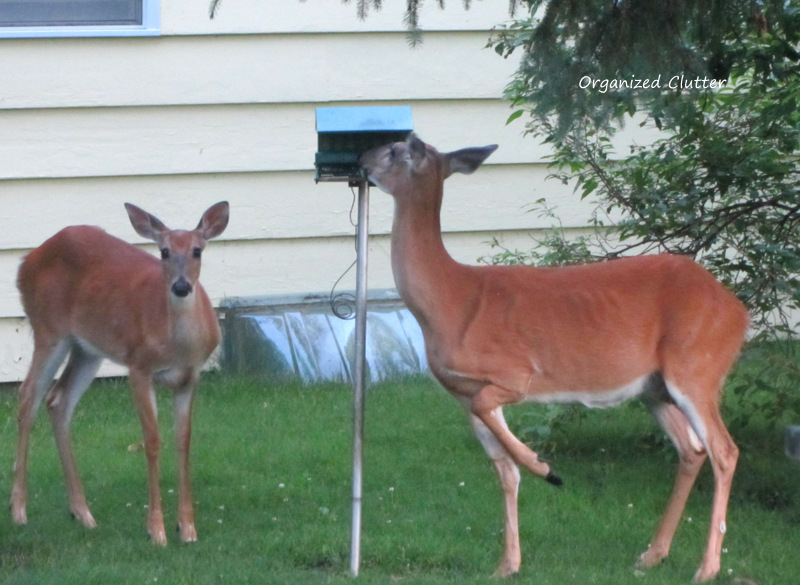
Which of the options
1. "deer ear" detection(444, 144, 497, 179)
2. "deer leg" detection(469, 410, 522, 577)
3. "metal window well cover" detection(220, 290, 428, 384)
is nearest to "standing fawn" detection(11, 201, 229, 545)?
"deer ear" detection(444, 144, 497, 179)

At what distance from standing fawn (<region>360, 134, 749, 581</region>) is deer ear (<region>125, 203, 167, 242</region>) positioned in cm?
139

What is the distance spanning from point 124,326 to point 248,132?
3.47m

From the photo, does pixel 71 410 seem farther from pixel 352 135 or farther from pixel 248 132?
pixel 248 132

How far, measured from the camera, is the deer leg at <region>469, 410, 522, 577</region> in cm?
535

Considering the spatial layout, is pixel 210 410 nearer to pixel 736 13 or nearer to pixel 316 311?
pixel 316 311

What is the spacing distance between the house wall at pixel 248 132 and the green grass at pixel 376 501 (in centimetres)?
136

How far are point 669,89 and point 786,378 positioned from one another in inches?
89.1

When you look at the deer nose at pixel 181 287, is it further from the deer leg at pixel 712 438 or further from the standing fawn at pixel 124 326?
the deer leg at pixel 712 438

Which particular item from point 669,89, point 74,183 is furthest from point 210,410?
point 669,89

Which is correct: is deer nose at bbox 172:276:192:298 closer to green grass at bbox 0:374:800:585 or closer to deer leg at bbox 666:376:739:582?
green grass at bbox 0:374:800:585

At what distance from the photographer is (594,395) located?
5.51m

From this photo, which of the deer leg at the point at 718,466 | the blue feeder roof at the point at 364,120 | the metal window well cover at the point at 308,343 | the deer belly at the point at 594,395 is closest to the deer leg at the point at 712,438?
the deer leg at the point at 718,466

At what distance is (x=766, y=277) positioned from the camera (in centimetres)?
635

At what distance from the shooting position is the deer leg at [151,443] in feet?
19.5
